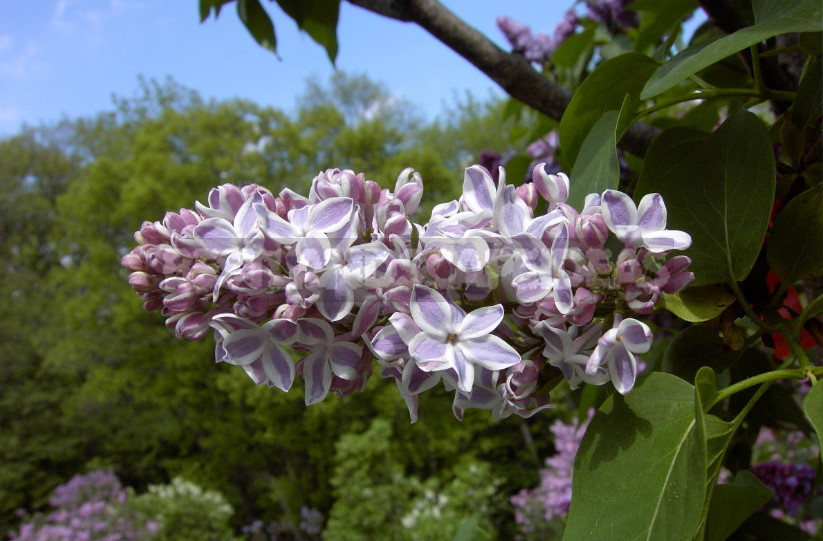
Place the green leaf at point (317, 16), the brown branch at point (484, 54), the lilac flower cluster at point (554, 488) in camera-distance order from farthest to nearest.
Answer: the lilac flower cluster at point (554, 488), the green leaf at point (317, 16), the brown branch at point (484, 54)

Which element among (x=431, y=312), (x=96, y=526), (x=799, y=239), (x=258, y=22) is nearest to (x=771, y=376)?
(x=799, y=239)

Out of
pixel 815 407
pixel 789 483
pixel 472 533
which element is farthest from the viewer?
pixel 789 483

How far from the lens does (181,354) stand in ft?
A: 33.0

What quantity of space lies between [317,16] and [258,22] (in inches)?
6.4

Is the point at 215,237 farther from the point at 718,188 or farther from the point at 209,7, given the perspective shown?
the point at 209,7

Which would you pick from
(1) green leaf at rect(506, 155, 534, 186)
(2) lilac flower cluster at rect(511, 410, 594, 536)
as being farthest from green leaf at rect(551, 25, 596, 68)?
(2) lilac flower cluster at rect(511, 410, 594, 536)

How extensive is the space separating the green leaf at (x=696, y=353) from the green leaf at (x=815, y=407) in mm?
185

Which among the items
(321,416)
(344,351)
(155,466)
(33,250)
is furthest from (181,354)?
(344,351)

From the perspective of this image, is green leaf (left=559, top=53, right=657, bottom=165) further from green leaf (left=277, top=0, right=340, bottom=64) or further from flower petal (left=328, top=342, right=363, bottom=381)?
green leaf (left=277, top=0, right=340, bottom=64)


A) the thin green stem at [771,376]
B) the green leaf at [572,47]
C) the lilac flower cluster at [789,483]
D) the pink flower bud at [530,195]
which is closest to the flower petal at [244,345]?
the pink flower bud at [530,195]

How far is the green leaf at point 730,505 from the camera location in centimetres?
59

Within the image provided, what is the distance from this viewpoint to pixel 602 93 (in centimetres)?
69

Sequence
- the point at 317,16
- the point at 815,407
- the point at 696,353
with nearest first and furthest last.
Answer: the point at 815,407
the point at 696,353
the point at 317,16

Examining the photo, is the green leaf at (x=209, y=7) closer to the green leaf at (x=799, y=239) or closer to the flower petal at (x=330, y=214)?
the flower petal at (x=330, y=214)
